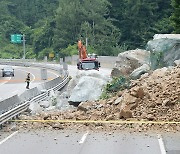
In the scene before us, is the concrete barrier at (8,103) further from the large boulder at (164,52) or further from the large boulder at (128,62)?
the large boulder at (128,62)

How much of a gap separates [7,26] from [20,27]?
12.0 ft

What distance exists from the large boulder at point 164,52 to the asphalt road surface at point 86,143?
16358 millimetres

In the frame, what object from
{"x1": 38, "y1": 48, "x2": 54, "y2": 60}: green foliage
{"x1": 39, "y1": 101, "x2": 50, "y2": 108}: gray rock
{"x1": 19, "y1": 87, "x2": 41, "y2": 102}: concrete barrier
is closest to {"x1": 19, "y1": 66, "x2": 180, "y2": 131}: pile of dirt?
{"x1": 19, "y1": 87, "x2": 41, "y2": 102}: concrete barrier

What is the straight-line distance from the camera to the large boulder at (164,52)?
1356 inches

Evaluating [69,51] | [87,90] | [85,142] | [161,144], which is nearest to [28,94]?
[87,90]

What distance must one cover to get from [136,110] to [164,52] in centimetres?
1462

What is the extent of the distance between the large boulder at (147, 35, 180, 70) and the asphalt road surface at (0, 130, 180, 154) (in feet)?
53.7

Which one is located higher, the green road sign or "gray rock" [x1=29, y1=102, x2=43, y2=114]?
"gray rock" [x1=29, y1=102, x2=43, y2=114]

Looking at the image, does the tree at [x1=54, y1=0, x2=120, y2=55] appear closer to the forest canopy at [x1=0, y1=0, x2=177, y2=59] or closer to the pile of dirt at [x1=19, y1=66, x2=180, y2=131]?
the forest canopy at [x1=0, y1=0, x2=177, y2=59]

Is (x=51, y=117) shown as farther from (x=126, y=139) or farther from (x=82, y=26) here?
(x=82, y=26)

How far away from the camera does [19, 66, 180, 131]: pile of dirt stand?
786 inches

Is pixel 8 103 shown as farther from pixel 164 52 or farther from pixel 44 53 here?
pixel 44 53

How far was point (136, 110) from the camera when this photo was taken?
21359mm

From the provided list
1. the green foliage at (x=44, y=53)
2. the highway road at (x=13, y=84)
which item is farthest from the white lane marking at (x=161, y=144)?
the green foliage at (x=44, y=53)
